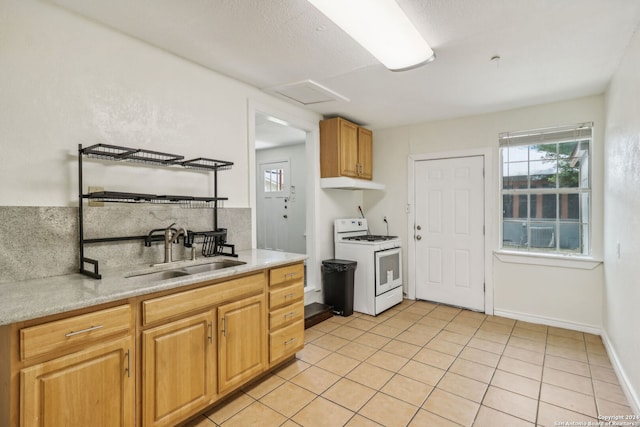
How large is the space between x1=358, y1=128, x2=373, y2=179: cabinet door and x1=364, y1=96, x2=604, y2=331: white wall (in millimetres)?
187

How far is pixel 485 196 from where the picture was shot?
3.81 m

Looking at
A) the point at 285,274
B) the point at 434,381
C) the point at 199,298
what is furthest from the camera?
the point at 285,274

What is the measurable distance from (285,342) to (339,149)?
228cm

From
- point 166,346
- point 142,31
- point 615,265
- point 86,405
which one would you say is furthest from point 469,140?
point 86,405

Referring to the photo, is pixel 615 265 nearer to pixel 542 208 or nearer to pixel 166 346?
pixel 542 208

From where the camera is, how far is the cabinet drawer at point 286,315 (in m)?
2.36

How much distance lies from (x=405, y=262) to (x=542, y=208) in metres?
1.71

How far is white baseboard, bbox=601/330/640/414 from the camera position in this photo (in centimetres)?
191

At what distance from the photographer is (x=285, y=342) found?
8.07 ft

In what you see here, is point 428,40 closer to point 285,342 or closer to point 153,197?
point 153,197

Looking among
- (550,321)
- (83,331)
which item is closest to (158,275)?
(83,331)

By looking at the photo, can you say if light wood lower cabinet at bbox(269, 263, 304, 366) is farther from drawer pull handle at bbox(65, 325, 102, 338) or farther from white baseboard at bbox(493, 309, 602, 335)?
white baseboard at bbox(493, 309, 602, 335)

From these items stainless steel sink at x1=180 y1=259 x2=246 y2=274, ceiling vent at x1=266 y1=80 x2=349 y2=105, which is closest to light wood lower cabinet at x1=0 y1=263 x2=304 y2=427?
stainless steel sink at x1=180 y1=259 x2=246 y2=274

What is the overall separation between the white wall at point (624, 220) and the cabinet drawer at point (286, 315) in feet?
7.11
